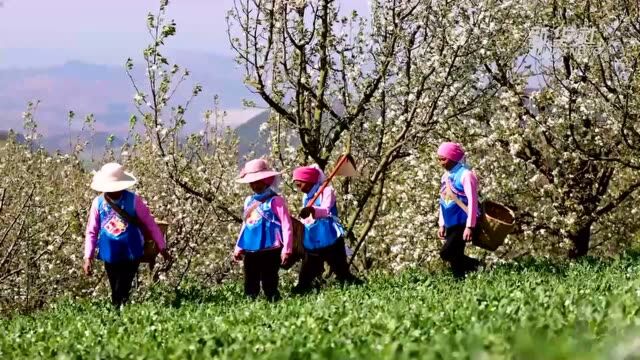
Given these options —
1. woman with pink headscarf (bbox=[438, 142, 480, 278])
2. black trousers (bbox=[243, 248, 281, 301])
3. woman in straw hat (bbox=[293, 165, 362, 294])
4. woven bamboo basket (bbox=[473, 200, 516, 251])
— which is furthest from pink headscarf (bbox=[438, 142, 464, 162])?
black trousers (bbox=[243, 248, 281, 301])

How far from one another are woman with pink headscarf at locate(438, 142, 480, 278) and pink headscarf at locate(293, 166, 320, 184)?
5.39 ft

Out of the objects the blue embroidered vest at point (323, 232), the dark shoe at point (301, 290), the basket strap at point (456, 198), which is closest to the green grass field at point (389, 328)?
the basket strap at point (456, 198)

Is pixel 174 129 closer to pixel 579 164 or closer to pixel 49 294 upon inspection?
pixel 49 294

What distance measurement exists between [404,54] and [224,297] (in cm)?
685

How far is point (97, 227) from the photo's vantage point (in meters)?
11.1

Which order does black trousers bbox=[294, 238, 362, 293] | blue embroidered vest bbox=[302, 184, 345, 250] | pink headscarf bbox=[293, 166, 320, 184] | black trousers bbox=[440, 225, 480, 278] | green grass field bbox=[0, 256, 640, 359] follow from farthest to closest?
black trousers bbox=[294, 238, 362, 293]
blue embroidered vest bbox=[302, 184, 345, 250]
pink headscarf bbox=[293, 166, 320, 184]
black trousers bbox=[440, 225, 480, 278]
green grass field bbox=[0, 256, 640, 359]

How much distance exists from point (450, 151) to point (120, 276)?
431cm

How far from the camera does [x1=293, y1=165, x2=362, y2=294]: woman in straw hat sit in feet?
39.4

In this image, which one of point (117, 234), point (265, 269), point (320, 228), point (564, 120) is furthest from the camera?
point (564, 120)

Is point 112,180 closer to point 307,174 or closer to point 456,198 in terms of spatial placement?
point 307,174

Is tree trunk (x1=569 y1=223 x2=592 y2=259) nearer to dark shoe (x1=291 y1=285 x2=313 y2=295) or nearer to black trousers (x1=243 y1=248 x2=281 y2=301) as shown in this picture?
dark shoe (x1=291 y1=285 x2=313 y2=295)

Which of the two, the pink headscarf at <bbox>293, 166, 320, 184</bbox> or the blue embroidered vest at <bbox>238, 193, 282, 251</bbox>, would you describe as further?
the pink headscarf at <bbox>293, 166, 320, 184</bbox>

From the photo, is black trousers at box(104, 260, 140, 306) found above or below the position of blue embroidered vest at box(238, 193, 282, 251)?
below

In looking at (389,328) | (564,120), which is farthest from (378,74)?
(389,328)
